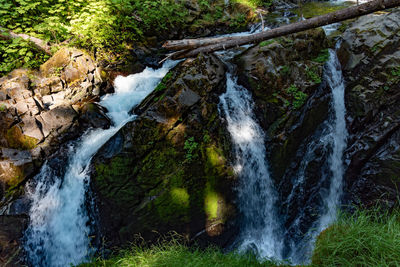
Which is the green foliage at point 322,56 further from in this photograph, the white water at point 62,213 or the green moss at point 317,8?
the white water at point 62,213

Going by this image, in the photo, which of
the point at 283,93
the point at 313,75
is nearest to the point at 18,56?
the point at 283,93

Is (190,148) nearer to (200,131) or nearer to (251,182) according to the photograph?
(200,131)

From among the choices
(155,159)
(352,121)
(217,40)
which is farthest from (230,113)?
(352,121)

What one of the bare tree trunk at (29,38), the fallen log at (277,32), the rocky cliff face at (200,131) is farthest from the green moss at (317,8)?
the bare tree trunk at (29,38)

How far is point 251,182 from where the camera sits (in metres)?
5.04

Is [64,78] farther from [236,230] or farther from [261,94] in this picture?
[236,230]

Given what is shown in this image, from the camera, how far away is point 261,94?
5.49 m

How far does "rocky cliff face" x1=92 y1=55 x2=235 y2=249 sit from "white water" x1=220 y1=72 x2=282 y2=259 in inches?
12.9

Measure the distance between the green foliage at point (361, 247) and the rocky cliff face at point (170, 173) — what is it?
2.40m

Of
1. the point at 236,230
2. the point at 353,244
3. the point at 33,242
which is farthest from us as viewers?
the point at 236,230

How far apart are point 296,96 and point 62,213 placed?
19.9 ft

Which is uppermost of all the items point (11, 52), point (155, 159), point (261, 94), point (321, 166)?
point (11, 52)

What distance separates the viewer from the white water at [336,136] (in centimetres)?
598

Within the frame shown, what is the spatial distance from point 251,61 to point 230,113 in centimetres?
166
